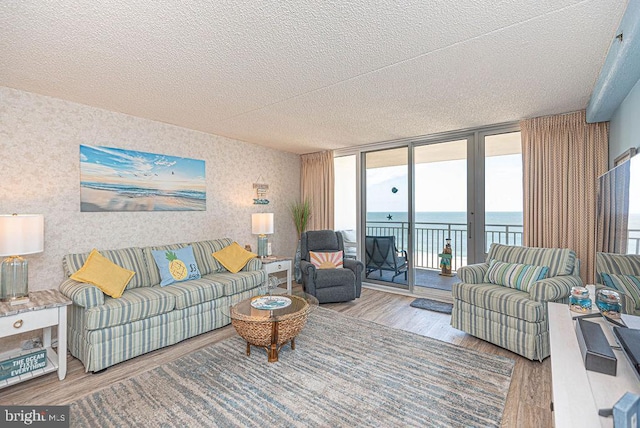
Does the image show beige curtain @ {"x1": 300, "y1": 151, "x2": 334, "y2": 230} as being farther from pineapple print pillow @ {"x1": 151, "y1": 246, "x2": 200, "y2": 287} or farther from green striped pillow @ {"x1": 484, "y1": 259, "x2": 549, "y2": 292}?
green striped pillow @ {"x1": 484, "y1": 259, "x2": 549, "y2": 292}

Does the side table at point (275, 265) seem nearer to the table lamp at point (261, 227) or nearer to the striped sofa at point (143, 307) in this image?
the table lamp at point (261, 227)

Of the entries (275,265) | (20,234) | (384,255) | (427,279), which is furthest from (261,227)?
(427,279)

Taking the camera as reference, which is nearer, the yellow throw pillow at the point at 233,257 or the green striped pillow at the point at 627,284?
→ the green striped pillow at the point at 627,284

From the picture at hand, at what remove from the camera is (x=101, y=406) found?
6.49 feet

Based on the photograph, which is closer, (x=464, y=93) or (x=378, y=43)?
(x=378, y=43)

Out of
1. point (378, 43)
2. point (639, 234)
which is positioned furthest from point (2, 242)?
point (639, 234)

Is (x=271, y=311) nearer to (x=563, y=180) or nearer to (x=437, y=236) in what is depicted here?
(x=563, y=180)

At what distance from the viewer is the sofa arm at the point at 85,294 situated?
240 centimetres

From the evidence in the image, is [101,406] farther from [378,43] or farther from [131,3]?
[378,43]

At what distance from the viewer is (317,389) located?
2174 mm

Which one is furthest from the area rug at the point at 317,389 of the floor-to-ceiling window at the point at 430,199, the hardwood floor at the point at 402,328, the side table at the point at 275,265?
the floor-to-ceiling window at the point at 430,199

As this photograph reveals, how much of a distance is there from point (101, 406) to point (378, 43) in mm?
2933

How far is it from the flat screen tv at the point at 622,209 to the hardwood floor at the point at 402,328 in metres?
1.11

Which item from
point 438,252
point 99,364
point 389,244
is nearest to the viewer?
point 99,364
